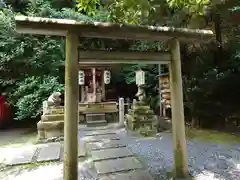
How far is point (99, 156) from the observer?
4.52 meters

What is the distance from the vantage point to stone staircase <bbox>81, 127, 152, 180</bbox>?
3590 millimetres

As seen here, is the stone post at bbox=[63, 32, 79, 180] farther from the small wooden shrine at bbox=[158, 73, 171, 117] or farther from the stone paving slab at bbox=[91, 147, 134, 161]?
the small wooden shrine at bbox=[158, 73, 171, 117]

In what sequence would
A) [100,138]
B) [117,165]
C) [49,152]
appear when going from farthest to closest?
1. [100,138]
2. [49,152]
3. [117,165]

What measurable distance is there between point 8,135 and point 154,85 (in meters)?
7.06

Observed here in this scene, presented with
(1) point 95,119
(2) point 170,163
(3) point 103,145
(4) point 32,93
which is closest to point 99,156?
(3) point 103,145

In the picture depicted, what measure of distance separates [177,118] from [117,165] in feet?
5.37

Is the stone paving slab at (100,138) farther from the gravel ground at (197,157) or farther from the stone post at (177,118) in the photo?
the stone post at (177,118)

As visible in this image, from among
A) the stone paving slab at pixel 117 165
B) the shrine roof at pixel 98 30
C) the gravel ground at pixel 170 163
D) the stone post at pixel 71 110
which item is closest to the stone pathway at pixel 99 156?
the stone paving slab at pixel 117 165

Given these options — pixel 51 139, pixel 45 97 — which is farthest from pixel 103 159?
pixel 45 97

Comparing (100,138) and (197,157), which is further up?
(100,138)

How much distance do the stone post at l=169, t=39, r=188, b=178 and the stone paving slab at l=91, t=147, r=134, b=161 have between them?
4.81ft

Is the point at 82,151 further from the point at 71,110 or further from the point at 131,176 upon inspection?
the point at 71,110

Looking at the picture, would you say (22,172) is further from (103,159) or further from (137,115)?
(137,115)

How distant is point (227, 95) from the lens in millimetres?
7512
